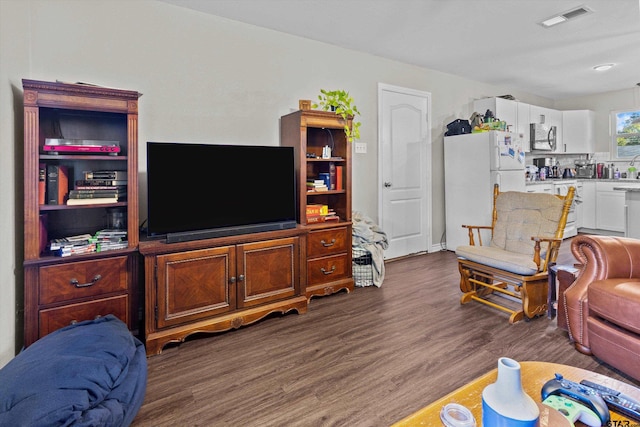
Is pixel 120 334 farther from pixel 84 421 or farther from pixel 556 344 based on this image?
pixel 556 344

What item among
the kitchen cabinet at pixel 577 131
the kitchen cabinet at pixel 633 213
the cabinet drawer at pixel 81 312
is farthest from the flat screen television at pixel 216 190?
the kitchen cabinet at pixel 577 131

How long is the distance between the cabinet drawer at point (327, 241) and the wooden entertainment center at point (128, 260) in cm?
10

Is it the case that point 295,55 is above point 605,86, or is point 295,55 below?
below

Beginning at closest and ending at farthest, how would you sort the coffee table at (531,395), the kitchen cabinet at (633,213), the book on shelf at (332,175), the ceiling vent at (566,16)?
the coffee table at (531,395)
the ceiling vent at (566,16)
the book on shelf at (332,175)
the kitchen cabinet at (633,213)

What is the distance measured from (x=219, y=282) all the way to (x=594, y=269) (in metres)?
2.45

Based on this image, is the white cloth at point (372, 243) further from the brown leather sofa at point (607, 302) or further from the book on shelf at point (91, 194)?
the book on shelf at point (91, 194)

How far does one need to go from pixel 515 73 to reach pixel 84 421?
5.98 metres

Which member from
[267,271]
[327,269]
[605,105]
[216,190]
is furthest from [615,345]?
[605,105]

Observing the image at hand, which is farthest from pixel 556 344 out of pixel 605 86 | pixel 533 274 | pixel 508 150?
pixel 605 86

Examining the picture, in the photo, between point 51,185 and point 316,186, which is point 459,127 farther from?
point 51,185

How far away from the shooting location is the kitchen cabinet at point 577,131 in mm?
6426

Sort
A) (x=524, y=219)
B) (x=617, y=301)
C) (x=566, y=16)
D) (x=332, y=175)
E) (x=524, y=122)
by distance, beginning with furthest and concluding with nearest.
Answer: (x=524, y=122)
(x=332, y=175)
(x=566, y=16)
(x=524, y=219)
(x=617, y=301)

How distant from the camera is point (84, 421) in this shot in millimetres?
1345

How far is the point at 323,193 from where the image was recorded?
3.37m
